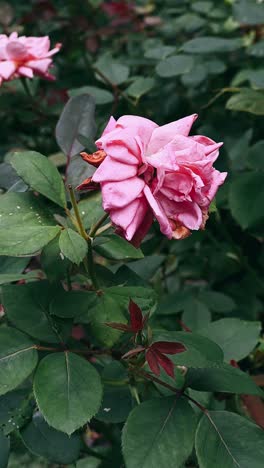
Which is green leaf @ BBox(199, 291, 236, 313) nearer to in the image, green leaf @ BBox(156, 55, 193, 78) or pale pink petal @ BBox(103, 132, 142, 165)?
green leaf @ BBox(156, 55, 193, 78)

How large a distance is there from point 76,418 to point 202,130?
847 mm

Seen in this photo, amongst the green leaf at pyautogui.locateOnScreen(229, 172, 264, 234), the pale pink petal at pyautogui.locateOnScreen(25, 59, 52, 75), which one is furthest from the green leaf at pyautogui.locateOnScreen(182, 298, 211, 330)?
the pale pink petal at pyautogui.locateOnScreen(25, 59, 52, 75)

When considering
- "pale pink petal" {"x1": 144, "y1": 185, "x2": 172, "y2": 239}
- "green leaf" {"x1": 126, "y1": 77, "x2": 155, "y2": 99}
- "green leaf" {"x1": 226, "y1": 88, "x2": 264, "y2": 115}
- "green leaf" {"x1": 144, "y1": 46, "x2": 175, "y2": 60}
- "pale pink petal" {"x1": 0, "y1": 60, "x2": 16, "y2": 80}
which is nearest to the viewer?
"pale pink petal" {"x1": 144, "y1": 185, "x2": 172, "y2": 239}

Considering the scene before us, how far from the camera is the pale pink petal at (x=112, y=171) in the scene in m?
0.70

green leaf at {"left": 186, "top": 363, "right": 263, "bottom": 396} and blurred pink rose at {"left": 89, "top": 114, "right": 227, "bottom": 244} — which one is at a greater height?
blurred pink rose at {"left": 89, "top": 114, "right": 227, "bottom": 244}

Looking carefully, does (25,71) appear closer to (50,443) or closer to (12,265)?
(12,265)

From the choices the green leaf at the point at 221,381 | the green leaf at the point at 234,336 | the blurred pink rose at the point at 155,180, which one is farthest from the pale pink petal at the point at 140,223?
the green leaf at the point at 234,336

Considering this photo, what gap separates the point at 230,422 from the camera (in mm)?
818

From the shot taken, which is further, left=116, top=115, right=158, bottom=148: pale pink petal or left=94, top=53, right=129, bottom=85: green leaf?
left=94, top=53, right=129, bottom=85: green leaf

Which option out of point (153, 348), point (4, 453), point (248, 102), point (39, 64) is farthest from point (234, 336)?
point (39, 64)

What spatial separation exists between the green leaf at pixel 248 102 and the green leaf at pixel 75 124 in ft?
1.10

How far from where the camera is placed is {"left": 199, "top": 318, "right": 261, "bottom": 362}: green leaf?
38.2 inches

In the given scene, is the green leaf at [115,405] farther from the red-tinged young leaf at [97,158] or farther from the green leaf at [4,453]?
the red-tinged young leaf at [97,158]

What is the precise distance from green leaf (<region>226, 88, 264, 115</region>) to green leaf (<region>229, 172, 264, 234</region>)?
0.12 m
